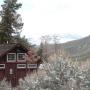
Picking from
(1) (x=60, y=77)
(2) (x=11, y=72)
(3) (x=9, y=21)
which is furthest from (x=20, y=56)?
(1) (x=60, y=77)

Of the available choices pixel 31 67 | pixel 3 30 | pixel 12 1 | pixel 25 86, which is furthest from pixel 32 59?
pixel 25 86

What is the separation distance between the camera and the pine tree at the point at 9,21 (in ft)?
270

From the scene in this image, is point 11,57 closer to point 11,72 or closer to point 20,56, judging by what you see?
point 20,56

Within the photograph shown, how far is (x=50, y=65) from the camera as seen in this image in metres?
18.2

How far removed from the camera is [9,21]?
85.0 metres

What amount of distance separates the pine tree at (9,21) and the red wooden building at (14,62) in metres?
16.4

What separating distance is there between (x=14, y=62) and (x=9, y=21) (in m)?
21.3

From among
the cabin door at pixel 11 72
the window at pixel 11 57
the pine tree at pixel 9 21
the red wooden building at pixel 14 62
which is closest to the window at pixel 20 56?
the red wooden building at pixel 14 62

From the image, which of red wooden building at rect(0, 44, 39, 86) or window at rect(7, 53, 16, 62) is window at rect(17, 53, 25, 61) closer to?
red wooden building at rect(0, 44, 39, 86)

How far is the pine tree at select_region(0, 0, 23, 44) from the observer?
8244 cm

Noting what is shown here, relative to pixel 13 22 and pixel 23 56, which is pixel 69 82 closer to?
pixel 23 56

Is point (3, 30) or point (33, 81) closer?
point (33, 81)

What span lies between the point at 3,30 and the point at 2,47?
1463 centimetres

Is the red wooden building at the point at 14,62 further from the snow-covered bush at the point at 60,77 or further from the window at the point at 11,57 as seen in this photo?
the snow-covered bush at the point at 60,77
